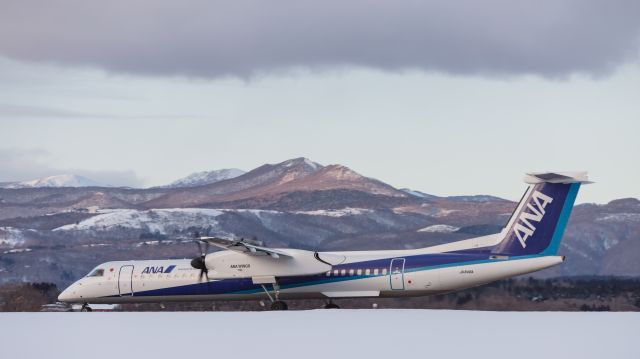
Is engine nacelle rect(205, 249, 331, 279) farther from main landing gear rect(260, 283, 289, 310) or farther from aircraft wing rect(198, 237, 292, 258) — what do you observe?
main landing gear rect(260, 283, 289, 310)

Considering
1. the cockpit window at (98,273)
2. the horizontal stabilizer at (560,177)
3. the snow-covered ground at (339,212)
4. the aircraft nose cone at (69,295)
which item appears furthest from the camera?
the snow-covered ground at (339,212)

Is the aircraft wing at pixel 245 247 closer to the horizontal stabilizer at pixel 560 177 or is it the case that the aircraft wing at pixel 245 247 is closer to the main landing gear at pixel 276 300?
the main landing gear at pixel 276 300

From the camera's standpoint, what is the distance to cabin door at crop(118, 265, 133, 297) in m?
52.8

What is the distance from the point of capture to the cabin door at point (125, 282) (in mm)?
52812

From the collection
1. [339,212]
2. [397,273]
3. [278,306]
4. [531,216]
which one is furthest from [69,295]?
[339,212]

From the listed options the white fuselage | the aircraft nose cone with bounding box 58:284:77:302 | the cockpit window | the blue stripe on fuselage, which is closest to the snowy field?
the white fuselage

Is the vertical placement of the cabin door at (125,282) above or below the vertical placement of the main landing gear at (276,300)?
above

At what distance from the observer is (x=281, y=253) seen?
163 feet

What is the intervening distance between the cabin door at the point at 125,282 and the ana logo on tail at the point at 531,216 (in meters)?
18.9

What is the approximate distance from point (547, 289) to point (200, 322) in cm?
4683

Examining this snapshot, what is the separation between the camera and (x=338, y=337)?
91.6 feet

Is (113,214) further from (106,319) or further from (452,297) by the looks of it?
(106,319)

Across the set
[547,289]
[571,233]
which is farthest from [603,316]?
[571,233]

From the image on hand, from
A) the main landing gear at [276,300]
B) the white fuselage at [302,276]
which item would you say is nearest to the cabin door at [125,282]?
the white fuselage at [302,276]
